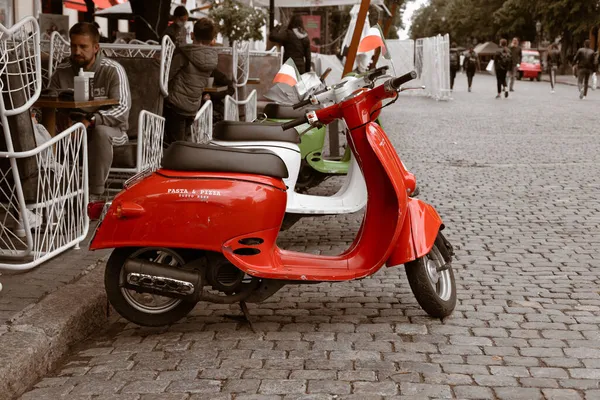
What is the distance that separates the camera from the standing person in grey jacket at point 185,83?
9414 mm

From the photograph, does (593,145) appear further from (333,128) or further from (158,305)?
(158,305)

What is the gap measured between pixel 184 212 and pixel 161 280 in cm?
33

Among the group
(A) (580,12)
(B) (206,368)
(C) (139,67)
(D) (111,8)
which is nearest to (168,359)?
(B) (206,368)

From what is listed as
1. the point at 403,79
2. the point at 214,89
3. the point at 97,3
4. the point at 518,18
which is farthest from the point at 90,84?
the point at 518,18

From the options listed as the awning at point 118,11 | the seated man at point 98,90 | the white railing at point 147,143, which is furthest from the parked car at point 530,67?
the seated man at point 98,90

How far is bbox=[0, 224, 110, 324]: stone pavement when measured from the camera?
4.89m

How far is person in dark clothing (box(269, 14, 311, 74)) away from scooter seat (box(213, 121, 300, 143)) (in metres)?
11.0

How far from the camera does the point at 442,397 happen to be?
384 centimetres

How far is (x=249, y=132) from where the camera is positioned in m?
6.45

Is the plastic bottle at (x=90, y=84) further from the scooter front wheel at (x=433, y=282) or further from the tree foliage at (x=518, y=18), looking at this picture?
the tree foliage at (x=518, y=18)

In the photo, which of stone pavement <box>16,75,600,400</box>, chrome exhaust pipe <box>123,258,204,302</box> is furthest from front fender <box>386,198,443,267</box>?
chrome exhaust pipe <box>123,258,204,302</box>

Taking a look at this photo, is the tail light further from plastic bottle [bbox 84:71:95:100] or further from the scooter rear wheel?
plastic bottle [bbox 84:71:95:100]

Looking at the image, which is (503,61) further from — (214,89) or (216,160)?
(216,160)

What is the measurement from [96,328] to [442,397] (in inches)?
79.1
